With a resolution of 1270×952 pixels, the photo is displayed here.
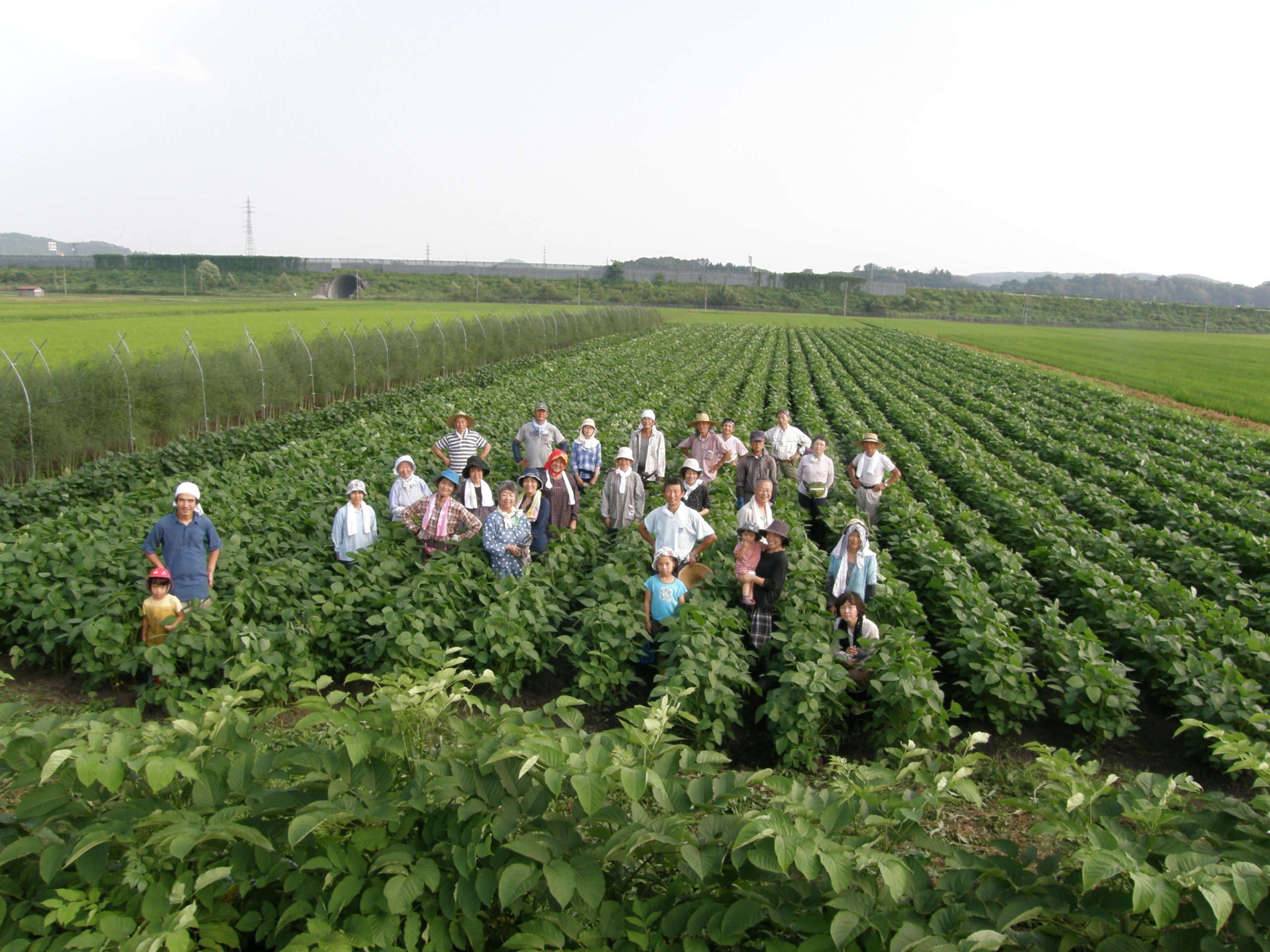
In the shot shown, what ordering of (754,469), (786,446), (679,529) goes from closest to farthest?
(679,529) < (754,469) < (786,446)

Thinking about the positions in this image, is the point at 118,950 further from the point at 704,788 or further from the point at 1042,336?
the point at 1042,336

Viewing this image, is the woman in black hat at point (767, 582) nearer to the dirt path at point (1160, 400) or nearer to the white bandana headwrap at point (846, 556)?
the white bandana headwrap at point (846, 556)

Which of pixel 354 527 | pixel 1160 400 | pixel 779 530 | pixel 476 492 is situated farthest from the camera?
pixel 1160 400

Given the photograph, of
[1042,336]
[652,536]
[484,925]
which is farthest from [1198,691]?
[1042,336]

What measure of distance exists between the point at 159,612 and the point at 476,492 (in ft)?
10.9

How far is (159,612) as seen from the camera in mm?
6738

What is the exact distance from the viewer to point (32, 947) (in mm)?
2611

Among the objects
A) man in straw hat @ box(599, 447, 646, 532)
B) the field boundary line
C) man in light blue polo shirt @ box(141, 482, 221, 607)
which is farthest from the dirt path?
man in light blue polo shirt @ box(141, 482, 221, 607)

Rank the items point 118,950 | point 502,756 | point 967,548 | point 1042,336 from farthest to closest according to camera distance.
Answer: point 1042,336 → point 967,548 → point 502,756 → point 118,950

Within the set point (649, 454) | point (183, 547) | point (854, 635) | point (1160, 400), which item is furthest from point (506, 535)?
point (1160, 400)

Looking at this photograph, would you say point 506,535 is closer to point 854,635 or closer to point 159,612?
point 159,612

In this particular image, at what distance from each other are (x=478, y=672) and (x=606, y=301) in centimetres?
9998

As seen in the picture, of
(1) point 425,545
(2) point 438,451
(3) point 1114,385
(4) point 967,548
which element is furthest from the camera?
(3) point 1114,385

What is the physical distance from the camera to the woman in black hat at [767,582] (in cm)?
732
